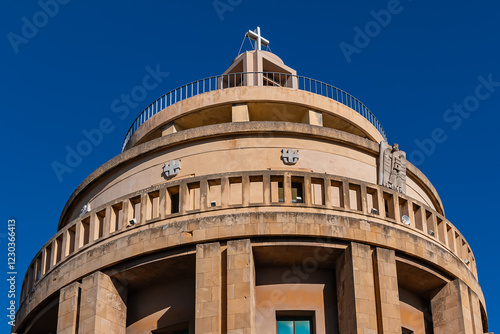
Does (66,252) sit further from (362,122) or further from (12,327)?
(362,122)

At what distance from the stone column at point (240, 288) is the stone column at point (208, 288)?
287mm

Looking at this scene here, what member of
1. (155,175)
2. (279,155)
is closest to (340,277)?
(279,155)

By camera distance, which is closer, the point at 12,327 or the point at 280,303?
the point at 280,303

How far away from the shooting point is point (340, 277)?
1039 inches

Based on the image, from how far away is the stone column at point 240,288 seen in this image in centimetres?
2469

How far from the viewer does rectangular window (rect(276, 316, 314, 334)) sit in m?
26.4

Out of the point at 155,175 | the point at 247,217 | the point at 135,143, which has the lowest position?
the point at 247,217

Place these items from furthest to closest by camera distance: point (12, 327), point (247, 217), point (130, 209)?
point (12, 327) < point (130, 209) < point (247, 217)

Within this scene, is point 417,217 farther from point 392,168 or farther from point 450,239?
point 392,168

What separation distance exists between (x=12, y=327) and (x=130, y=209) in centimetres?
583

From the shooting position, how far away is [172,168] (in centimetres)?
2934

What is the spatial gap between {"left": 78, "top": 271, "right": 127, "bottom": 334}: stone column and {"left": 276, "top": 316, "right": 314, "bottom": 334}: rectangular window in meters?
4.25

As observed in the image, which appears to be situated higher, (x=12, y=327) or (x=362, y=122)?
(x=362, y=122)

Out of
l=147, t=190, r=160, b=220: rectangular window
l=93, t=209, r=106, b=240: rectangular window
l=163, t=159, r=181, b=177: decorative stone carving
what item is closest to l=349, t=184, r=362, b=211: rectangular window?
l=163, t=159, r=181, b=177: decorative stone carving
